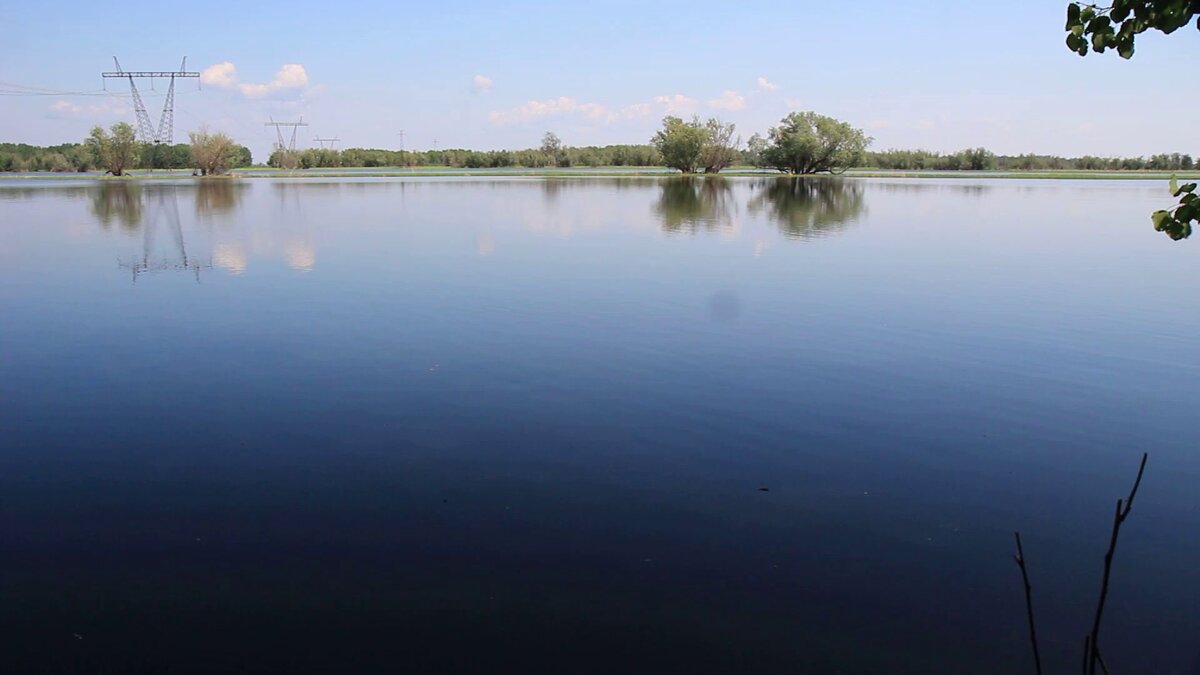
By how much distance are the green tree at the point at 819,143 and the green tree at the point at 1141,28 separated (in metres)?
118

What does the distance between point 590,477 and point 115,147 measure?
110250mm

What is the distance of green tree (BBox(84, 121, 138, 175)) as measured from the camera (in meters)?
96.9

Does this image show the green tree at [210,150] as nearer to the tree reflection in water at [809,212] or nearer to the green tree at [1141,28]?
the tree reflection in water at [809,212]

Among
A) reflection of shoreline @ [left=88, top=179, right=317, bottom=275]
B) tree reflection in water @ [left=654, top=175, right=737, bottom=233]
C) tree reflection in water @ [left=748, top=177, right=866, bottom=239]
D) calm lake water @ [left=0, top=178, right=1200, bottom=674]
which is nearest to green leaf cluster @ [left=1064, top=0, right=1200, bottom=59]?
calm lake water @ [left=0, top=178, right=1200, bottom=674]

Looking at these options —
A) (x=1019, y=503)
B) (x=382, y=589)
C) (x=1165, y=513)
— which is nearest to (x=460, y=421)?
(x=382, y=589)

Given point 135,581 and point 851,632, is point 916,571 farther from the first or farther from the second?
point 135,581

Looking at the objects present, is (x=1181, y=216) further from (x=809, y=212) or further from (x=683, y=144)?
(x=683, y=144)

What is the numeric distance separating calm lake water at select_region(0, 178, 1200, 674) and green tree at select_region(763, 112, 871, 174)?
104 metres

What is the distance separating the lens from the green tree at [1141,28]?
3.06 m

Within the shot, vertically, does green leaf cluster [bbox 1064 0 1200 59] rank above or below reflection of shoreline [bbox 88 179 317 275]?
above

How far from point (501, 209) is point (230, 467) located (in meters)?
35.0

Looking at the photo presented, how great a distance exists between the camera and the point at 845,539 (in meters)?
6.21

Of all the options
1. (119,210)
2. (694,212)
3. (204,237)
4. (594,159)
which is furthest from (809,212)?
(594,159)

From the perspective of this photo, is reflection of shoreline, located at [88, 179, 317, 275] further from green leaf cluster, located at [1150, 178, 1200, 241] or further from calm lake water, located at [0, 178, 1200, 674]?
green leaf cluster, located at [1150, 178, 1200, 241]
